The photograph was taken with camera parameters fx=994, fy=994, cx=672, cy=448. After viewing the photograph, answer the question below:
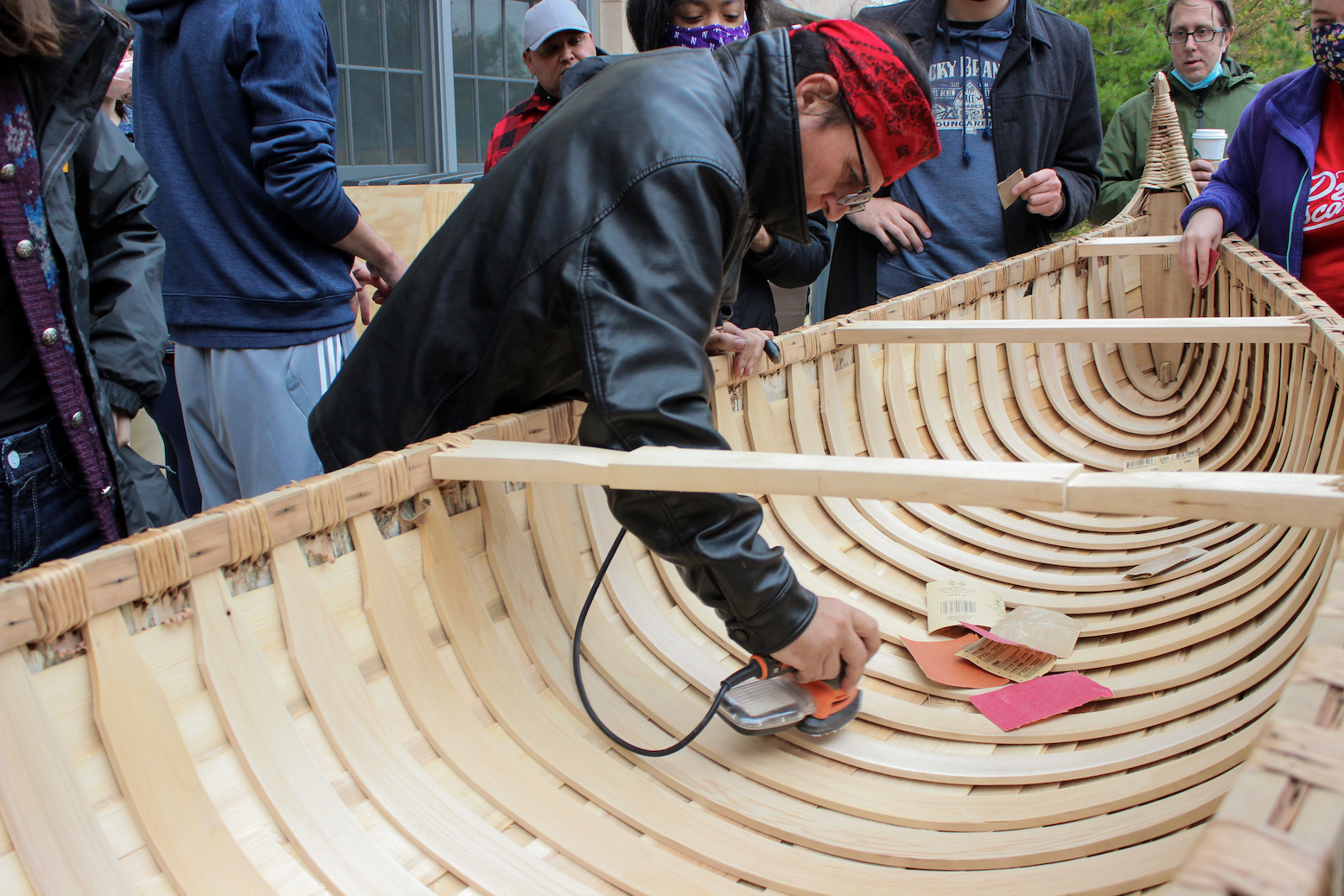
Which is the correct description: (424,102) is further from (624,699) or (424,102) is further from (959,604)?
(624,699)

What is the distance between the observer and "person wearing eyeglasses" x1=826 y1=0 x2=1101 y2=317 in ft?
9.80

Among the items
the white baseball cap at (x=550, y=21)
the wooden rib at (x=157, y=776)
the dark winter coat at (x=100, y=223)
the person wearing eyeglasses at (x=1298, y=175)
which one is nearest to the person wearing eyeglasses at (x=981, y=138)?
the person wearing eyeglasses at (x=1298, y=175)

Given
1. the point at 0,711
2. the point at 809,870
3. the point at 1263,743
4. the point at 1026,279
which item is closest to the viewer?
the point at 1263,743

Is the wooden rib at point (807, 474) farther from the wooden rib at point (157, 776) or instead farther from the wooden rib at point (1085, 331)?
the wooden rib at point (1085, 331)

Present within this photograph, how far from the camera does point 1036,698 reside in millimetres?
1762

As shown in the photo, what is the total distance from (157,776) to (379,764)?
0.29m

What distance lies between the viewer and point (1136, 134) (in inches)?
166

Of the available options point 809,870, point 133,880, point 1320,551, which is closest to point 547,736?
point 809,870

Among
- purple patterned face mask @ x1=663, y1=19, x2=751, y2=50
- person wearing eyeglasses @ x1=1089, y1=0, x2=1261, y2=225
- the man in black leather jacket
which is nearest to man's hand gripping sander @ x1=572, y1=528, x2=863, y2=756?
the man in black leather jacket

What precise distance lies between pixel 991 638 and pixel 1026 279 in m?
1.65

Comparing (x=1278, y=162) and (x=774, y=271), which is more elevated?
(x=1278, y=162)

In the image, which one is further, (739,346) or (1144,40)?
(1144,40)

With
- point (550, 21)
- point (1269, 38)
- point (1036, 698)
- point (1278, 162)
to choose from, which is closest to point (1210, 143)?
point (1278, 162)

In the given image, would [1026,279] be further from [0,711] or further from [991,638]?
[0,711]
